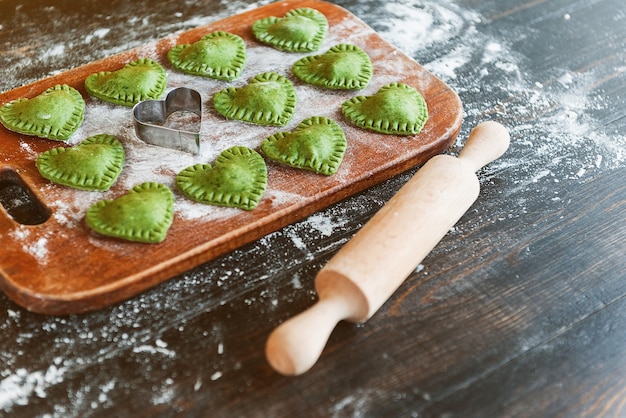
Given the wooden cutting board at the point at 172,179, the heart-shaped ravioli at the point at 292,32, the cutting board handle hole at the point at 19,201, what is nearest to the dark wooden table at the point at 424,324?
the wooden cutting board at the point at 172,179

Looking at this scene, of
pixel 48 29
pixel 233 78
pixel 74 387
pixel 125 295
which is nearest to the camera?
pixel 74 387

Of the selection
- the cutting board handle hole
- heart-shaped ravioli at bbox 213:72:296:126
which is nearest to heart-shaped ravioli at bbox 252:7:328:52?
heart-shaped ravioli at bbox 213:72:296:126

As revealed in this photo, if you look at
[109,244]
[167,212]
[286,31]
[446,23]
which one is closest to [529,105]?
[446,23]

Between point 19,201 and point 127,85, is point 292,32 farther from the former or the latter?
point 19,201

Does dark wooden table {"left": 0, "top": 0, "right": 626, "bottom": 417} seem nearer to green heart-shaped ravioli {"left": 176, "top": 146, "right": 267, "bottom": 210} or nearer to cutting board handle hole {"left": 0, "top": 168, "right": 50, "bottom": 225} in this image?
green heart-shaped ravioli {"left": 176, "top": 146, "right": 267, "bottom": 210}

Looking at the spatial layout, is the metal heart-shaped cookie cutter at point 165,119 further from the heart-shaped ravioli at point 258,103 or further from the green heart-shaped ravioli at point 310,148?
the green heart-shaped ravioli at point 310,148

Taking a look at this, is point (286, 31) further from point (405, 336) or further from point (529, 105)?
point (405, 336)
